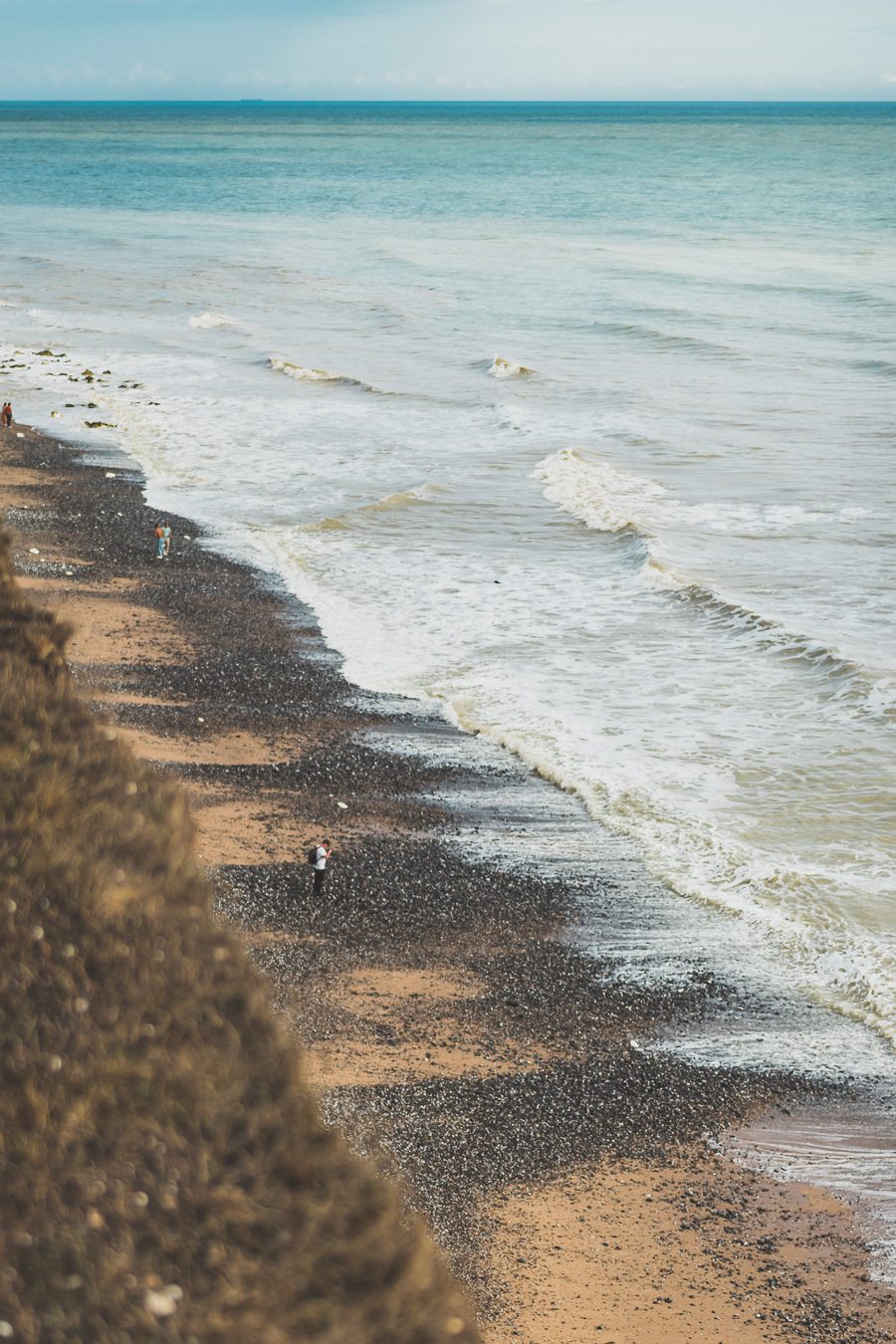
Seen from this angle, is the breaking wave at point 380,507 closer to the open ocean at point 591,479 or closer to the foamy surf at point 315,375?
the open ocean at point 591,479

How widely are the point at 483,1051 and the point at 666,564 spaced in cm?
1549

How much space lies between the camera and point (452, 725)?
18.0 meters

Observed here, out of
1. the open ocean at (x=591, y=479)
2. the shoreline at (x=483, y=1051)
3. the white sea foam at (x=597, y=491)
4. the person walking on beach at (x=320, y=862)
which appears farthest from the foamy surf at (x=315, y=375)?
the person walking on beach at (x=320, y=862)

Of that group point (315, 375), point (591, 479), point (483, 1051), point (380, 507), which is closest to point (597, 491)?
point (591, 479)

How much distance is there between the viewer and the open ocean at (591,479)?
16.3 m

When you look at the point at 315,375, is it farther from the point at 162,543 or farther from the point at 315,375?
the point at 162,543

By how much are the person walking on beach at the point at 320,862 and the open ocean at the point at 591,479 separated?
383 centimetres

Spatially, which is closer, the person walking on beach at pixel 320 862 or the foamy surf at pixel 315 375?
the person walking on beach at pixel 320 862

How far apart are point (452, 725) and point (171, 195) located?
346 ft

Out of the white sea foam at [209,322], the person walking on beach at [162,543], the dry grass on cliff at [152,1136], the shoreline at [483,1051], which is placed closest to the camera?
the dry grass on cliff at [152,1136]

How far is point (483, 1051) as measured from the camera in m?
11.1

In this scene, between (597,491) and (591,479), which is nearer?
(597,491)

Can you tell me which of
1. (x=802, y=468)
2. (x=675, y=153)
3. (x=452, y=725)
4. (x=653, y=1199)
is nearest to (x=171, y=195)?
(x=675, y=153)

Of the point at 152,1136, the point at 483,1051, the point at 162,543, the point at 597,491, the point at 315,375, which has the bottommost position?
the point at 483,1051
